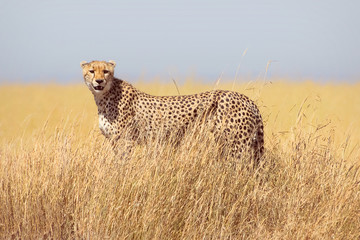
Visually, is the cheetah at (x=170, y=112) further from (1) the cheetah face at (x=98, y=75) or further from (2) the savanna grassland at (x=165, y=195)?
(2) the savanna grassland at (x=165, y=195)

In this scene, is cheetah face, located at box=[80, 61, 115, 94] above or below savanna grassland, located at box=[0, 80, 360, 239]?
above

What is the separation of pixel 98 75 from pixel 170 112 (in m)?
0.78

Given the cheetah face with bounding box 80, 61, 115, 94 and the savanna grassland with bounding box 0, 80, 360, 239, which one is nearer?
the savanna grassland with bounding box 0, 80, 360, 239

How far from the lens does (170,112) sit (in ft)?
15.6

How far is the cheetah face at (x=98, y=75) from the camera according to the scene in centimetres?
461

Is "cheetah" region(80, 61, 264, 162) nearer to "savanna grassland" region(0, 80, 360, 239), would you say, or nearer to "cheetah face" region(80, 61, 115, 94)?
"cheetah face" region(80, 61, 115, 94)

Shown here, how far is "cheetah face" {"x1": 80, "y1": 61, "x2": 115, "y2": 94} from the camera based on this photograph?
461 centimetres

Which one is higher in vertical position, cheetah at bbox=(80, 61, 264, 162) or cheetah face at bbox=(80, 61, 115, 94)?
cheetah face at bbox=(80, 61, 115, 94)

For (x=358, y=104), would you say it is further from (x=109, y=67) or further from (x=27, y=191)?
(x=27, y=191)

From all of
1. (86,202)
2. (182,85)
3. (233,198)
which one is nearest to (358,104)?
(182,85)

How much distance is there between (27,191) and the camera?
369 centimetres

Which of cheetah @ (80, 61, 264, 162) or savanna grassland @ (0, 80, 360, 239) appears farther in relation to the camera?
cheetah @ (80, 61, 264, 162)

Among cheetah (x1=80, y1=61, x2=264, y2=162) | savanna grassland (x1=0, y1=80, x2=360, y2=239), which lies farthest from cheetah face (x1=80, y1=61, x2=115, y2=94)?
savanna grassland (x1=0, y1=80, x2=360, y2=239)

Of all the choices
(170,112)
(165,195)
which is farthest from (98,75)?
(165,195)
